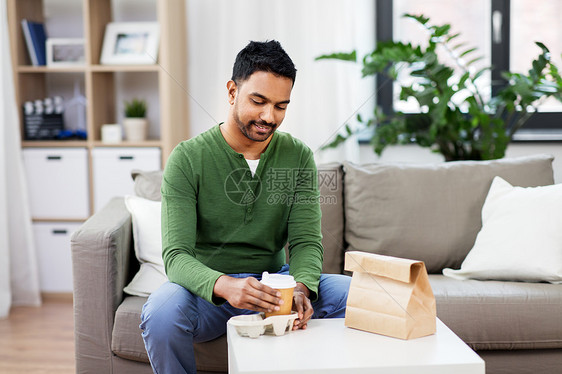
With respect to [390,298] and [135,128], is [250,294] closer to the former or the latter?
[390,298]

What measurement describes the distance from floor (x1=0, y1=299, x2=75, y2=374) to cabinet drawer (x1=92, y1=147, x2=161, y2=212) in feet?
1.86

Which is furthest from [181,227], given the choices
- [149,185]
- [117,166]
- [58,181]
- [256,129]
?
[58,181]

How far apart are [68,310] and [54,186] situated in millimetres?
575

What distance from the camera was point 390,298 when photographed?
4.59 feet

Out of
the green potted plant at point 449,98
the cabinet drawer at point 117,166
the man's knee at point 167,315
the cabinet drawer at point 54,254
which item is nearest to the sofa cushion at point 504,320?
the man's knee at point 167,315

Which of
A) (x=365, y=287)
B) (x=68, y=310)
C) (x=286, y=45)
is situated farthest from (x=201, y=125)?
(x=365, y=287)

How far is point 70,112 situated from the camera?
347 centimetres

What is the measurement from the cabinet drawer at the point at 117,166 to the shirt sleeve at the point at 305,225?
142cm

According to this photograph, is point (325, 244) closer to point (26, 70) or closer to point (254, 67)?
point (254, 67)

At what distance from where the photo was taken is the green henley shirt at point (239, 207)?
171 cm

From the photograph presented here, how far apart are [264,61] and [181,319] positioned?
0.64 m

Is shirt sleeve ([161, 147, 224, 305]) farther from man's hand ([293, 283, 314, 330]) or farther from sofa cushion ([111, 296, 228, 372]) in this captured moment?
sofa cushion ([111, 296, 228, 372])

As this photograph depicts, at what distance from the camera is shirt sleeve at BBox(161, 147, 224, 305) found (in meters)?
1.58

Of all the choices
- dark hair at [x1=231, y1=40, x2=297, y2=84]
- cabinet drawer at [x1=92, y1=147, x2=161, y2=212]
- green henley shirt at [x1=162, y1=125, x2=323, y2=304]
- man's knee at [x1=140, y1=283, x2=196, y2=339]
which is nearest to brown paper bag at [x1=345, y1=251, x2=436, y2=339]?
green henley shirt at [x1=162, y1=125, x2=323, y2=304]
